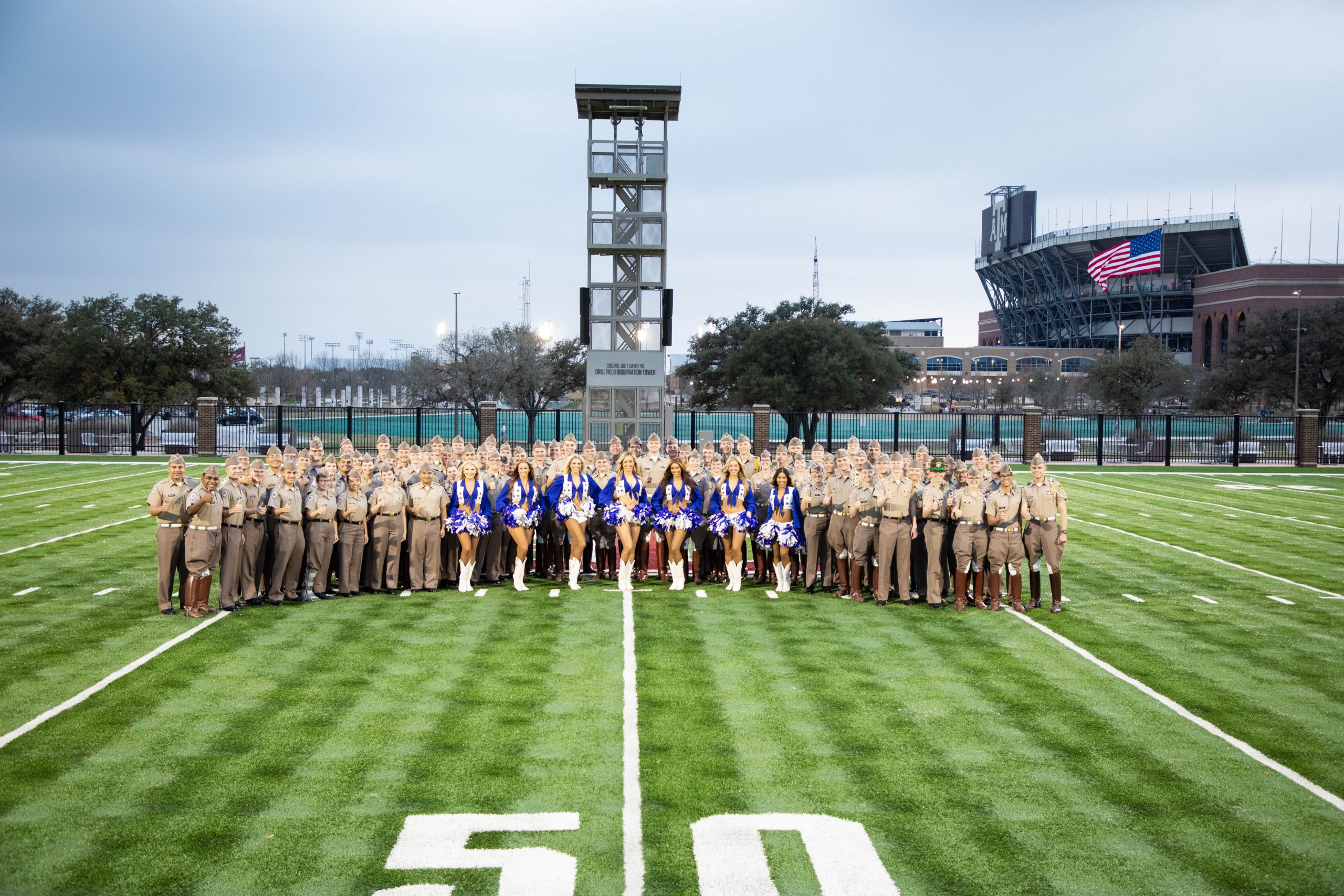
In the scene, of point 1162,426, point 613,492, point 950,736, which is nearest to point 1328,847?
point 950,736

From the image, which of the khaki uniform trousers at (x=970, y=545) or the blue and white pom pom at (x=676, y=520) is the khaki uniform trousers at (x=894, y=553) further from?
the blue and white pom pom at (x=676, y=520)

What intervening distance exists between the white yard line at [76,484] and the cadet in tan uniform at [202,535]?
13.4 metres

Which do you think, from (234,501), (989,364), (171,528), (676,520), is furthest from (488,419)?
(989,364)

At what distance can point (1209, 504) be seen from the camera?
72.4 ft

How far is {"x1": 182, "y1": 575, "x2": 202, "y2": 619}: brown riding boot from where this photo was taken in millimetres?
10148

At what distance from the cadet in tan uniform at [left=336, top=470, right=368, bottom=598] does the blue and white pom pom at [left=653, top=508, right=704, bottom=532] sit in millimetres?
3364

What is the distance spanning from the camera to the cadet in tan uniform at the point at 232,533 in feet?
33.7

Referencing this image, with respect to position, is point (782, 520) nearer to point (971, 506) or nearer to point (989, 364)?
point (971, 506)

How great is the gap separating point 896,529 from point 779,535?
1424mm

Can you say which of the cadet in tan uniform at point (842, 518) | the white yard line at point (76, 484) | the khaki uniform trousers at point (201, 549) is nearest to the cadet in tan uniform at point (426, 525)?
the khaki uniform trousers at point (201, 549)

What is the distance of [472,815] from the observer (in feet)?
18.8

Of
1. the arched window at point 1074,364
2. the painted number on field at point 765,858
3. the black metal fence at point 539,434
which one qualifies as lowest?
the painted number on field at point 765,858

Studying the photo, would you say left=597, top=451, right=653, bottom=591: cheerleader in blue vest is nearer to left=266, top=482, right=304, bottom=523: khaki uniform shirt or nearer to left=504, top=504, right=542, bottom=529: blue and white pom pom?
left=504, top=504, right=542, bottom=529: blue and white pom pom

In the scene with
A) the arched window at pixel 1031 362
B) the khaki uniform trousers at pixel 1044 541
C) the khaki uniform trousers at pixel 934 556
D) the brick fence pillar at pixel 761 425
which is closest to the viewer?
the khaki uniform trousers at pixel 1044 541
